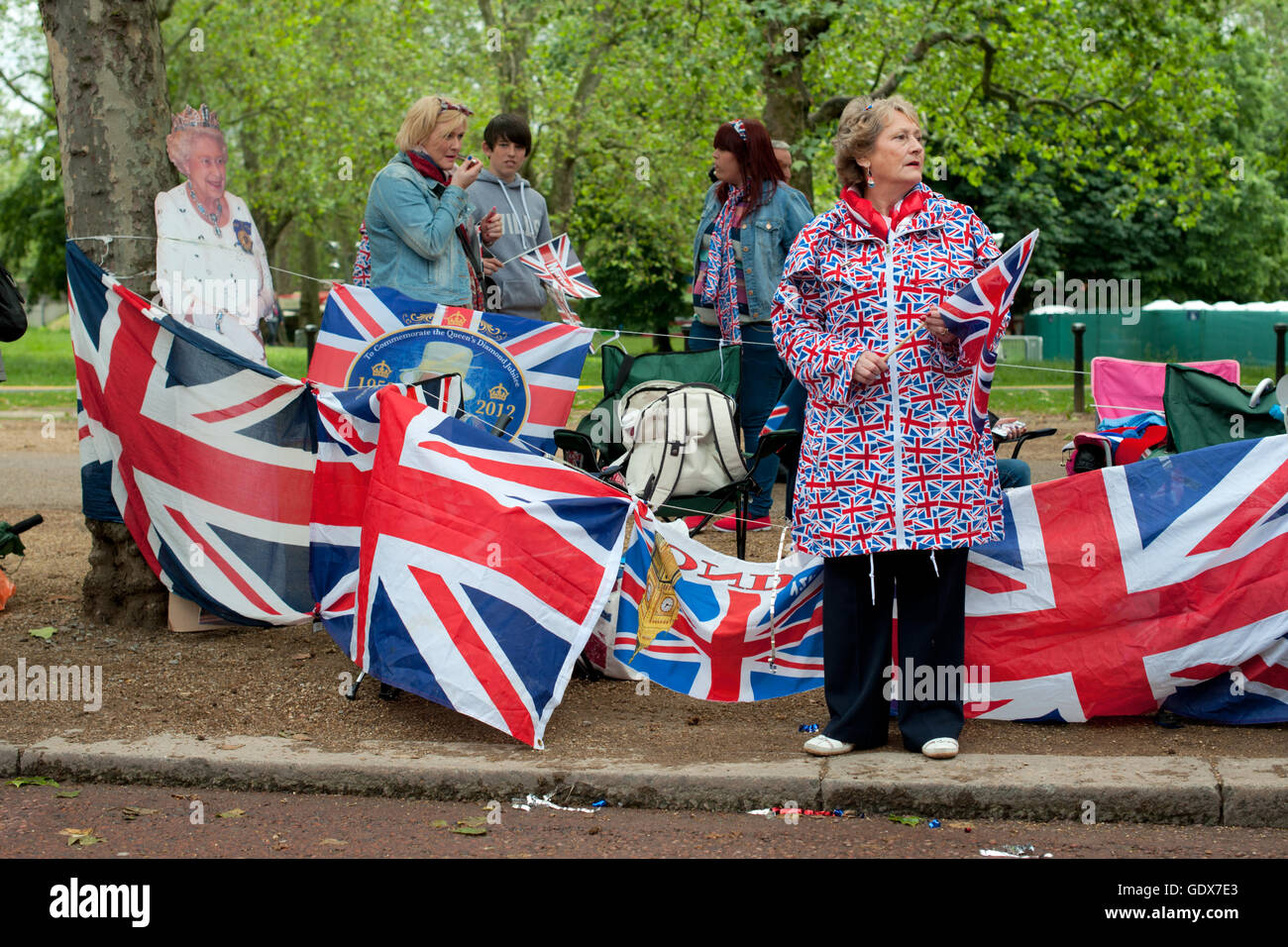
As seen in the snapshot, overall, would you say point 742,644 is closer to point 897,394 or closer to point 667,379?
point 897,394

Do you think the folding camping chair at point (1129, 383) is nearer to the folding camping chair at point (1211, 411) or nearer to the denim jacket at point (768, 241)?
the folding camping chair at point (1211, 411)

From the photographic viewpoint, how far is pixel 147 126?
235 inches

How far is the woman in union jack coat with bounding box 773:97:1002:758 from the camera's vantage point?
171 inches

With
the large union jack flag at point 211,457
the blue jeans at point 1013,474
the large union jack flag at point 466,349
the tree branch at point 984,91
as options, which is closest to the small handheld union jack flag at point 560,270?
the large union jack flag at point 466,349

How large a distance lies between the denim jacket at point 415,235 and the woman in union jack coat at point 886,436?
6.64 ft

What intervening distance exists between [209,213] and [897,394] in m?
3.22

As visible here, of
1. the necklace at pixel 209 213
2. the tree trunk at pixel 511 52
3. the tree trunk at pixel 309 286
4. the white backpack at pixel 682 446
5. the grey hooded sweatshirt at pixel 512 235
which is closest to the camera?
the necklace at pixel 209 213

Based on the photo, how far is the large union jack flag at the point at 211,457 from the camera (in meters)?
5.62

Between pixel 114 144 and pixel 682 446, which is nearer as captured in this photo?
pixel 114 144

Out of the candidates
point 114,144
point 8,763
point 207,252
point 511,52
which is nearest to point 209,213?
point 207,252

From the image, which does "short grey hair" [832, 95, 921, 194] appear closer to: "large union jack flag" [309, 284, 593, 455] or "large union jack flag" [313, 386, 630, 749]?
"large union jack flag" [313, 386, 630, 749]

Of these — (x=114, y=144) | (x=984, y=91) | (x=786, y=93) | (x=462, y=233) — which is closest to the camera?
(x=114, y=144)

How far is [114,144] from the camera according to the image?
19.4 ft
